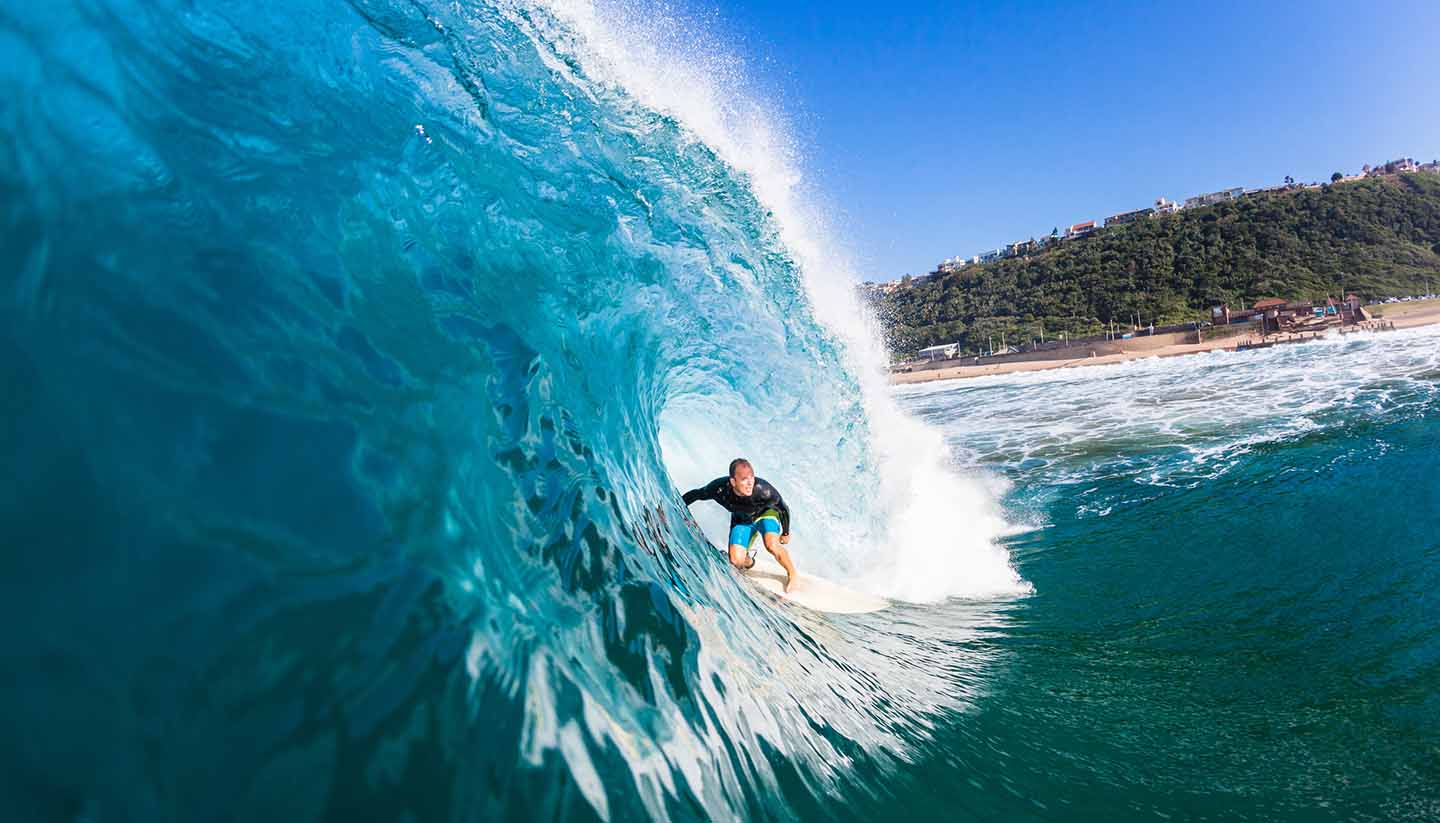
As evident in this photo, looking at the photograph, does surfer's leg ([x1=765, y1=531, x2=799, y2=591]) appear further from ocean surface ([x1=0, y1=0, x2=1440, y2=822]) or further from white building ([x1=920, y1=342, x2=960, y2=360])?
white building ([x1=920, y1=342, x2=960, y2=360])

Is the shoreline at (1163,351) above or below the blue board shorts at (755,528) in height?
below

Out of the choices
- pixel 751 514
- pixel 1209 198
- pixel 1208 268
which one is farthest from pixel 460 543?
pixel 1209 198

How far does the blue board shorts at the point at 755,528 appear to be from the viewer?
591 cm

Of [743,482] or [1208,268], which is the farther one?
[1208,268]

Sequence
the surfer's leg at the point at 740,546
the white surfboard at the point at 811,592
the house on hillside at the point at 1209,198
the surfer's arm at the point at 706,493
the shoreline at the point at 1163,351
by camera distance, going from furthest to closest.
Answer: the house on hillside at the point at 1209,198 < the shoreline at the point at 1163,351 < the surfer's arm at the point at 706,493 < the surfer's leg at the point at 740,546 < the white surfboard at the point at 811,592

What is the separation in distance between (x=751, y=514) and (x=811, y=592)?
0.88 m

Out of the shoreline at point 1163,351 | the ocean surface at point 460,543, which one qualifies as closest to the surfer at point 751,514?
the ocean surface at point 460,543

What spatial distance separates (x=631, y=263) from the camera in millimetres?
5984

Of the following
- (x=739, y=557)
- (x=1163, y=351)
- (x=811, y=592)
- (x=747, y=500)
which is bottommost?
(x=1163, y=351)

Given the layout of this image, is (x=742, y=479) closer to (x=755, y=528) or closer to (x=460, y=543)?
(x=755, y=528)

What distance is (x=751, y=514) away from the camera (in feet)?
19.7

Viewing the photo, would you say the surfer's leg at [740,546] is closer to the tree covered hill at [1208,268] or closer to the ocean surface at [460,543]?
the ocean surface at [460,543]

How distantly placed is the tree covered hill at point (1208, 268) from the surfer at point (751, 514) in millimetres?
68031

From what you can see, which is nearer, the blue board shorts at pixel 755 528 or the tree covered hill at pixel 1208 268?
the blue board shorts at pixel 755 528
